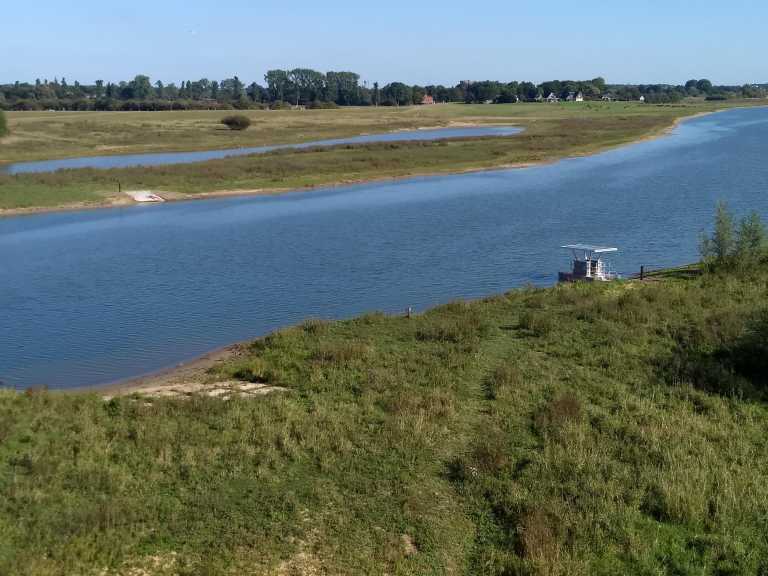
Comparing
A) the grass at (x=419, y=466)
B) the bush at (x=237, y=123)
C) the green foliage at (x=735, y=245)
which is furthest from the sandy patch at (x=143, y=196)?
the bush at (x=237, y=123)

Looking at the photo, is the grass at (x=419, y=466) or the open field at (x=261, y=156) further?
the open field at (x=261, y=156)

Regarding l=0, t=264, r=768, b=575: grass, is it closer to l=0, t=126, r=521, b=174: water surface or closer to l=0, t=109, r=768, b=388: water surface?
l=0, t=109, r=768, b=388: water surface

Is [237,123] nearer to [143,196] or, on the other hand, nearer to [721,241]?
[143,196]

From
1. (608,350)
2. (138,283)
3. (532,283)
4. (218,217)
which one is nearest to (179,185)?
(218,217)

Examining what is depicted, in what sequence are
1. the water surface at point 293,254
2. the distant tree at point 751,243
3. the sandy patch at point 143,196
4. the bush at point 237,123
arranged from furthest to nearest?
the bush at point 237,123, the sandy patch at point 143,196, the distant tree at point 751,243, the water surface at point 293,254

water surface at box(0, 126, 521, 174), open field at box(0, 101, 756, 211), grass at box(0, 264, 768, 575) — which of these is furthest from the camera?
water surface at box(0, 126, 521, 174)

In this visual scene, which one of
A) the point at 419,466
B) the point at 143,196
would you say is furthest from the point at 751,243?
the point at 143,196

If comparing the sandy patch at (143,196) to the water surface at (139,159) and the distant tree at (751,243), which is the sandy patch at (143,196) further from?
the distant tree at (751,243)

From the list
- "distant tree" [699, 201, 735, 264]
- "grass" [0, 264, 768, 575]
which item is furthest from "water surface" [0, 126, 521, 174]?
"grass" [0, 264, 768, 575]
